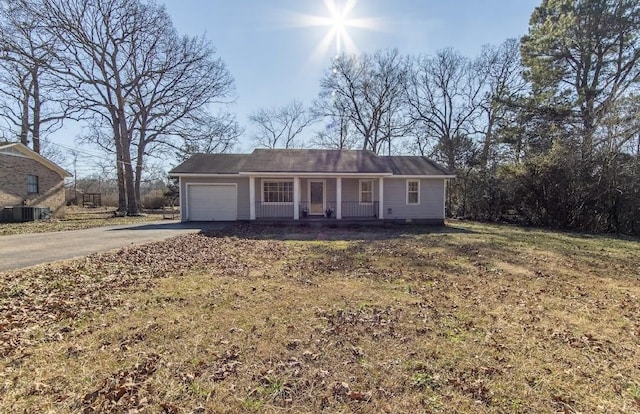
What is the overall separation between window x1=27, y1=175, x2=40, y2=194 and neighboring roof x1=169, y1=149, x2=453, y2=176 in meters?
10.3

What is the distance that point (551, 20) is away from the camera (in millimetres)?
20578

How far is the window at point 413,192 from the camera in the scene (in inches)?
679

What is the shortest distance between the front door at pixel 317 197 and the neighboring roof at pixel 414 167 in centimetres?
403

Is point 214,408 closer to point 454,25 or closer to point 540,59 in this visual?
point 454,25

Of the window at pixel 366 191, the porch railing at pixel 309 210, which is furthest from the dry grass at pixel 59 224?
the window at pixel 366 191

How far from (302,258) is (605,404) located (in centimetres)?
638

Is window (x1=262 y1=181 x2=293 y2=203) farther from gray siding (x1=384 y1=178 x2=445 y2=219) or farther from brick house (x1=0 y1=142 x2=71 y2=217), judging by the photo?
brick house (x1=0 y1=142 x2=71 y2=217)

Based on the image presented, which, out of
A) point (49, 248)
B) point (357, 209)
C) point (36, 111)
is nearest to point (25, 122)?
point (36, 111)

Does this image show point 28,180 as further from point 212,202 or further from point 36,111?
point 212,202

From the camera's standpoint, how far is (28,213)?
60.0 feet

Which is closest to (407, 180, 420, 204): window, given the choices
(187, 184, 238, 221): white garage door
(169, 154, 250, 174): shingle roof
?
(169, 154, 250, 174): shingle roof

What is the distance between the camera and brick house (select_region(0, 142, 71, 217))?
18062 mm

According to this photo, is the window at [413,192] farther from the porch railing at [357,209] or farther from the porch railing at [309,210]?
the porch railing at [357,209]

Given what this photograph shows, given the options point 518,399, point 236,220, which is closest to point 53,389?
point 518,399
